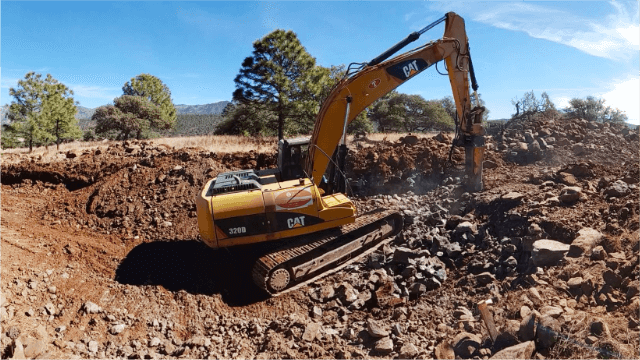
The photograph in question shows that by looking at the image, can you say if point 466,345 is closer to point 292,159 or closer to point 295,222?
point 295,222

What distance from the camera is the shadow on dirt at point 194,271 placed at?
7309 millimetres

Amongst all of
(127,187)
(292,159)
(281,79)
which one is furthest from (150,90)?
(292,159)

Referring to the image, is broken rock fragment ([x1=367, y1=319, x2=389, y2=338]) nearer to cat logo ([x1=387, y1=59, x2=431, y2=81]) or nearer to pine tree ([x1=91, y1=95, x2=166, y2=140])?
cat logo ([x1=387, y1=59, x2=431, y2=81])

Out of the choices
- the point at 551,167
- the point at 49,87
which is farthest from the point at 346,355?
the point at 49,87

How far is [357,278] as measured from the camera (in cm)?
751

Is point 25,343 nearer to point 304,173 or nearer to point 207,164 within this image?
point 304,173

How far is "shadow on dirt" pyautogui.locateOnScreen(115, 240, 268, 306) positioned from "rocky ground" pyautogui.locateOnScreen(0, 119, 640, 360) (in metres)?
0.04

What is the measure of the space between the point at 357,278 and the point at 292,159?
116 inches

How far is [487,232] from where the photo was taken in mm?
8094

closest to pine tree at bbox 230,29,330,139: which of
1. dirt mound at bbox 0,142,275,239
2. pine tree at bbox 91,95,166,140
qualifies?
dirt mound at bbox 0,142,275,239

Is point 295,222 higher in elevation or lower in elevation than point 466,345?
higher

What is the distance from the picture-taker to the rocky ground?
5.11 meters

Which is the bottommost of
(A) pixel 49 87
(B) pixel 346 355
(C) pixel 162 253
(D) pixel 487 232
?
(B) pixel 346 355

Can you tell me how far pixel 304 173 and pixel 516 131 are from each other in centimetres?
1242
